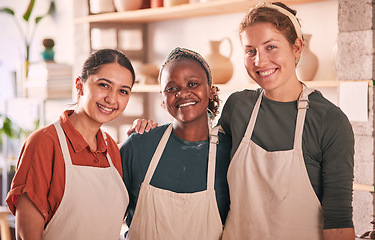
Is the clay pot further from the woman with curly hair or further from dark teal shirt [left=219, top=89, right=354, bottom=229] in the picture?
dark teal shirt [left=219, top=89, right=354, bottom=229]

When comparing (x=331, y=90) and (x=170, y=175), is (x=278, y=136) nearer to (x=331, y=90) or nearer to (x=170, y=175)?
(x=170, y=175)

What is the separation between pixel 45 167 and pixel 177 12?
2.00 metres

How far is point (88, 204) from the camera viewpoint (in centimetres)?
172

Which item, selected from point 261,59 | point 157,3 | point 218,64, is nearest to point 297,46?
point 261,59

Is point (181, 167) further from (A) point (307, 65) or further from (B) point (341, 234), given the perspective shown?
(A) point (307, 65)

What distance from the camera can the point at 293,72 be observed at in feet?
5.87

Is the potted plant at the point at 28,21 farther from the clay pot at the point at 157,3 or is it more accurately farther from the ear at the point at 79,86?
the ear at the point at 79,86

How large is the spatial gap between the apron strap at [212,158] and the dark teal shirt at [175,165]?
0.02 metres

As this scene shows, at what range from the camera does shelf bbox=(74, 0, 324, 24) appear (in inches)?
118

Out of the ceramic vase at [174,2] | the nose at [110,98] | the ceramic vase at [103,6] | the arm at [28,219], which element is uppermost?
the ceramic vase at [103,6]

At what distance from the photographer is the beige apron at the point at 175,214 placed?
1.83 metres

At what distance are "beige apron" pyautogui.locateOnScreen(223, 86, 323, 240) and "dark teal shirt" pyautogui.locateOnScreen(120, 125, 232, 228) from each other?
0.06 m

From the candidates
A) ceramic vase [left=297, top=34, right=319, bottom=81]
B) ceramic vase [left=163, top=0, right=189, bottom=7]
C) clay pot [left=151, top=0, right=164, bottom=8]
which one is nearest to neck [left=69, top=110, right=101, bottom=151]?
ceramic vase [left=297, top=34, right=319, bottom=81]

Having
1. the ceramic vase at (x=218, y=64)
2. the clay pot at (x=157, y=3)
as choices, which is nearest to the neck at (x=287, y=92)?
the ceramic vase at (x=218, y=64)
